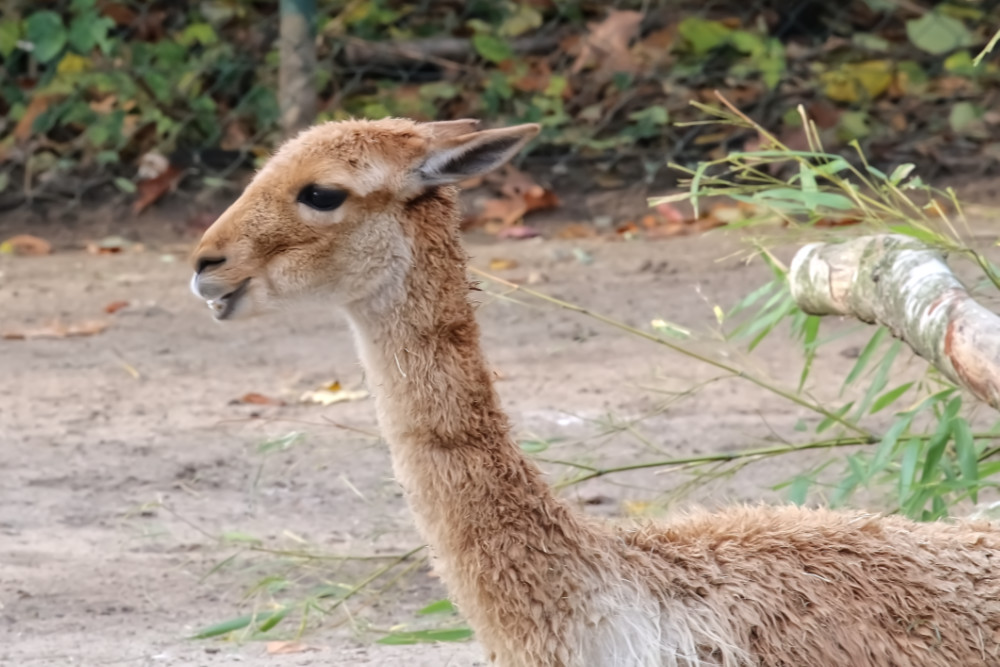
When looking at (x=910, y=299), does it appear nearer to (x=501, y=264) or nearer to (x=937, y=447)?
(x=937, y=447)

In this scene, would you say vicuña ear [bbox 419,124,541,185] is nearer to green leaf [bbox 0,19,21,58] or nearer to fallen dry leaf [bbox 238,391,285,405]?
fallen dry leaf [bbox 238,391,285,405]

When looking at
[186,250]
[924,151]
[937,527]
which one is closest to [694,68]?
[924,151]

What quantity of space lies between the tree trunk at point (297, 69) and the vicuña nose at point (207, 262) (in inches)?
Result: 171

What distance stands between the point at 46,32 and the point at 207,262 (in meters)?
5.26

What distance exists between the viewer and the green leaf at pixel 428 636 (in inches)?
107

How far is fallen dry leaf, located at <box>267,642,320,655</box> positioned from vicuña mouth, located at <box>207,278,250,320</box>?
1007 millimetres

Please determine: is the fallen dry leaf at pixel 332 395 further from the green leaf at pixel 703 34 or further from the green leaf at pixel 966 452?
the green leaf at pixel 703 34

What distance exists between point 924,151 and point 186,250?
Result: 3.25 metres

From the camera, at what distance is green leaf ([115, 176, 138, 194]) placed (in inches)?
258

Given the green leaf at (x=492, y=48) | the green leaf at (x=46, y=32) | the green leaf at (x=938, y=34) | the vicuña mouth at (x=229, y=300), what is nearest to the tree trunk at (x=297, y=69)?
the green leaf at (x=492, y=48)

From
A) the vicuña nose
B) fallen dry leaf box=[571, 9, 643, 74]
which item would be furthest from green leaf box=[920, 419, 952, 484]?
fallen dry leaf box=[571, 9, 643, 74]

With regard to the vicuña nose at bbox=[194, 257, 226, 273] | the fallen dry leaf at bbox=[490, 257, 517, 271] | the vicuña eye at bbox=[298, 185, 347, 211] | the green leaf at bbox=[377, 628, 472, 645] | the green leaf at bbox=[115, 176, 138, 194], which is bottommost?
the green leaf at bbox=[115, 176, 138, 194]

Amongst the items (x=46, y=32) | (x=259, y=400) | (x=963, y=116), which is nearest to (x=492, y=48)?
(x=46, y=32)

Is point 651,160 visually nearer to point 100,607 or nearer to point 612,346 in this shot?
point 612,346
